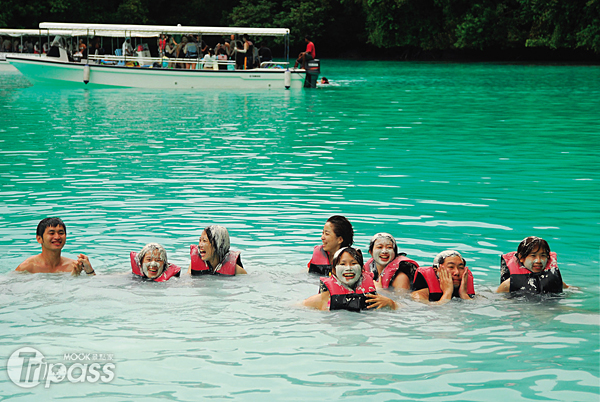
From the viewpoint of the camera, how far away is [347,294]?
6.97m

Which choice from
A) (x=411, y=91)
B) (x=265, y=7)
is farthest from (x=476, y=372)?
(x=265, y=7)

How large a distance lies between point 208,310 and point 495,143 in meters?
12.2

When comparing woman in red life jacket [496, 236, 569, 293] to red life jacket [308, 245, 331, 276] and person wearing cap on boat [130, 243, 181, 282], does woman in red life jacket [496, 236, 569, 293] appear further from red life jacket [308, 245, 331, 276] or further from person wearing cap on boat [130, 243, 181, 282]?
person wearing cap on boat [130, 243, 181, 282]

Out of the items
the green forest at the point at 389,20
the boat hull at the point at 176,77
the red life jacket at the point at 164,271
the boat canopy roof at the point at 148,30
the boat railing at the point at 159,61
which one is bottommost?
the red life jacket at the point at 164,271

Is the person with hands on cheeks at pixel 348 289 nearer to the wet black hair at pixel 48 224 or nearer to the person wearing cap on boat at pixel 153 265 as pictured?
the person wearing cap on boat at pixel 153 265

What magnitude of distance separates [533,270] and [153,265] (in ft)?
12.6

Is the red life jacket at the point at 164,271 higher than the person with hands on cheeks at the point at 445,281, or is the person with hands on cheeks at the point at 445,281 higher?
the person with hands on cheeks at the point at 445,281

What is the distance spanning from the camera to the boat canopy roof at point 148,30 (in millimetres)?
32656

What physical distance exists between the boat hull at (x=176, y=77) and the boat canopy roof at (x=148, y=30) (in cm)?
168

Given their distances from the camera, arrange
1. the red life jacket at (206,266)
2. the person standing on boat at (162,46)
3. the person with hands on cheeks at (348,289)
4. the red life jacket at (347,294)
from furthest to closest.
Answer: the person standing on boat at (162,46) < the red life jacket at (206,266) < the red life jacket at (347,294) < the person with hands on cheeks at (348,289)

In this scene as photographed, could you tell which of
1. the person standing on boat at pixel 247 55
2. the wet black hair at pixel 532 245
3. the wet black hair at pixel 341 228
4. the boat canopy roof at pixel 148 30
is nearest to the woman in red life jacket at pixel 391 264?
the wet black hair at pixel 341 228

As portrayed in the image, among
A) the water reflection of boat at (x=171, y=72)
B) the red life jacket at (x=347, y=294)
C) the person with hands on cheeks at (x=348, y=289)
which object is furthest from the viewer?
the water reflection of boat at (x=171, y=72)

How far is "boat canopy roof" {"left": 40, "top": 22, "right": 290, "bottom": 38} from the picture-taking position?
107ft

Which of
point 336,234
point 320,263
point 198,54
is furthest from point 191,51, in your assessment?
point 336,234
